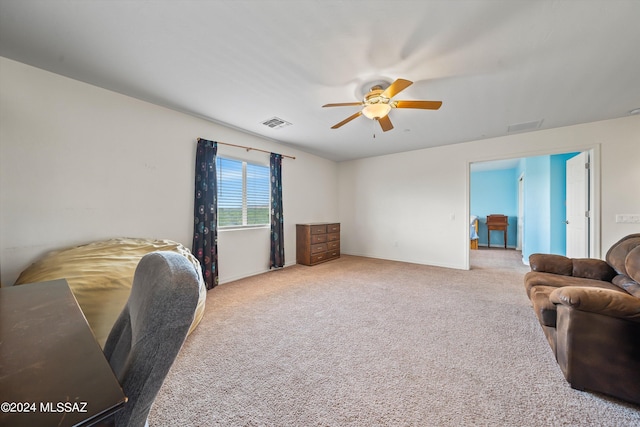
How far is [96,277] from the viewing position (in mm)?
1704

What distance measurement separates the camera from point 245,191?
159 inches

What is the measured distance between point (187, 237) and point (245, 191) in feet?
4.00

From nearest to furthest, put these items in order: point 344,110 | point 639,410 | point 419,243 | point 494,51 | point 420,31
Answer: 1. point 639,410
2. point 420,31
3. point 494,51
4. point 344,110
5. point 419,243

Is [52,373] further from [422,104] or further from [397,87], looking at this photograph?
[422,104]

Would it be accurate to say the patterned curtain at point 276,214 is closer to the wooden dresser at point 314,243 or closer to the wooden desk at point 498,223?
the wooden dresser at point 314,243

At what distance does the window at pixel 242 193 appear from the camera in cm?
371

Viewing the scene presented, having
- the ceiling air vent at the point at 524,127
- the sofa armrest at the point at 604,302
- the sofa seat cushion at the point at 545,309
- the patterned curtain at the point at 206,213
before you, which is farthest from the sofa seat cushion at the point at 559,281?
the patterned curtain at the point at 206,213

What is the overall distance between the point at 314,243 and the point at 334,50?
356cm

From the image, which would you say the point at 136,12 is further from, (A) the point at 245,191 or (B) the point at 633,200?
(B) the point at 633,200

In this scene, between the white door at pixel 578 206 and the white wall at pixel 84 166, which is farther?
the white door at pixel 578 206

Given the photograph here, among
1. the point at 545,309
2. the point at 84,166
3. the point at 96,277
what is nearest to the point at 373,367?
the point at 545,309

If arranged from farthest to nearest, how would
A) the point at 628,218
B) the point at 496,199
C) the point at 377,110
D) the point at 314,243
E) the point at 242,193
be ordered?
the point at 496,199, the point at 314,243, the point at 242,193, the point at 628,218, the point at 377,110

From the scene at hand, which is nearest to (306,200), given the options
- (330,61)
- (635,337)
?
(330,61)

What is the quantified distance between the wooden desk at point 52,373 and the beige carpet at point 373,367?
0.91 meters
